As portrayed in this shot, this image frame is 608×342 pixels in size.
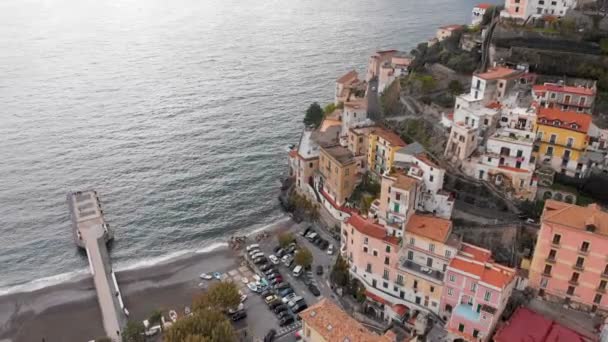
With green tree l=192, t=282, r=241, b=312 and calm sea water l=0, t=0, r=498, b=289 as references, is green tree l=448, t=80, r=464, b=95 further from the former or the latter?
green tree l=192, t=282, r=241, b=312

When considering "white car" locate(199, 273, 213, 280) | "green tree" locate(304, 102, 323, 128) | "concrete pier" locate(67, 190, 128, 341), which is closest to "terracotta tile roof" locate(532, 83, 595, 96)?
"green tree" locate(304, 102, 323, 128)

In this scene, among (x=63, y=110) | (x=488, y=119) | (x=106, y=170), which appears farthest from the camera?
(x=63, y=110)

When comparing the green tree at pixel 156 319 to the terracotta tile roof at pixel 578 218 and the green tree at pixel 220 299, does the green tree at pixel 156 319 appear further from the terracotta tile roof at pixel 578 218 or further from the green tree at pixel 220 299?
the terracotta tile roof at pixel 578 218

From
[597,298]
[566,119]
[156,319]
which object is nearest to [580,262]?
[597,298]

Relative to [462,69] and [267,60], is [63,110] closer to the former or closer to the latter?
[267,60]

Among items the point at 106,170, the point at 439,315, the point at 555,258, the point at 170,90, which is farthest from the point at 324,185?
the point at 170,90
